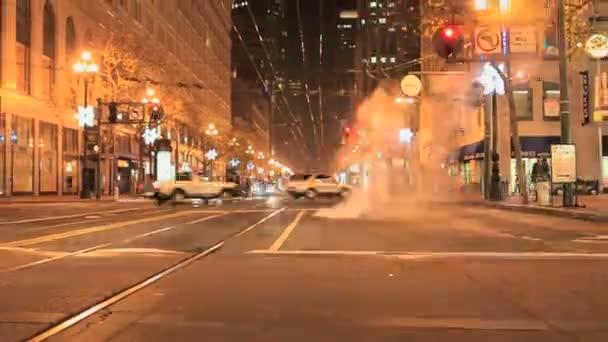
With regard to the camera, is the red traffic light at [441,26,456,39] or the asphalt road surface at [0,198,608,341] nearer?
the asphalt road surface at [0,198,608,341]

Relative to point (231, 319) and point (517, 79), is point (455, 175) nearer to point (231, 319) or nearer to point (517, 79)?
point (517, 79)

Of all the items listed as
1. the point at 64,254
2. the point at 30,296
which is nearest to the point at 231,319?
the point at 30,296

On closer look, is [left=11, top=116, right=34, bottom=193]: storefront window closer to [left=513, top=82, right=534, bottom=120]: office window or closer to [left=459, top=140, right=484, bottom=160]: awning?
[left=459, top=140, right=484, bottom=160]: awning

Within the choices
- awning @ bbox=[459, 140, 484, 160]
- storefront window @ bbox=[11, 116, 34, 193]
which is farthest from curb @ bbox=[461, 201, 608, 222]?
storefront window @ bbox=[11, 116, 34, 193]

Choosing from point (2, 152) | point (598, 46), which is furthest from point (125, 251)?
point (2, 152)

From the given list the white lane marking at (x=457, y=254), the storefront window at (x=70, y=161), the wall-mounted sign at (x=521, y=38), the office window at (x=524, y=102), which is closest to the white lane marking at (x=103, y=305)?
the white lane marking at (x=457, y=254)

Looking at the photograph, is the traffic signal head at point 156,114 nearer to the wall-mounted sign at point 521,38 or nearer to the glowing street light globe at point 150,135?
the glowing street light globe at point 150,135

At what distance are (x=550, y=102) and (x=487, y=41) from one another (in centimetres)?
1984

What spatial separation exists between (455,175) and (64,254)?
43602mm

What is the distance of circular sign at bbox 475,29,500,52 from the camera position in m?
25.5

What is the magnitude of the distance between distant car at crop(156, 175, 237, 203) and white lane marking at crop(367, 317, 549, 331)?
1291 inches

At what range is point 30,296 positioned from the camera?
8.83 m

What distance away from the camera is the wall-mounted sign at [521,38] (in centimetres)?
2595

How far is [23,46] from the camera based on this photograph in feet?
153
